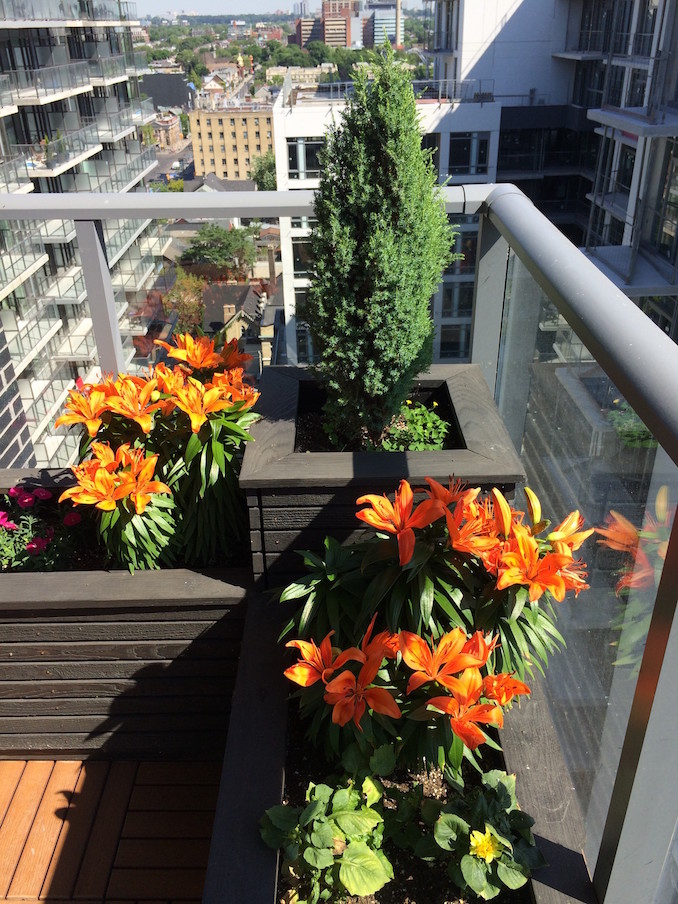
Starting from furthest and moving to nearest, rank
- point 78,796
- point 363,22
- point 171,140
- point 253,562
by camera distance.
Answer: point 363,22
point 171,140
point 78,796
point 253,562

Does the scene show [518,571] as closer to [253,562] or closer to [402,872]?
[402,872]

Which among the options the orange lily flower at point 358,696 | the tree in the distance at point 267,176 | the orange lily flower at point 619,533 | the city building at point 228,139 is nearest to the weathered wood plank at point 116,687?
the orange lily flower at point 358,696

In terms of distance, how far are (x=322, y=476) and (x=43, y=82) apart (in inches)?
718

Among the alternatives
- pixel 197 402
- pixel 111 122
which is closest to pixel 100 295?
pixel 197 402

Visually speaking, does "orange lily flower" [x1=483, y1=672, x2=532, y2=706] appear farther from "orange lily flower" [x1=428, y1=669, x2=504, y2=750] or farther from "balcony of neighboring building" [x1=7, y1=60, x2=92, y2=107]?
"balcony of neighboring building" [x1=7, y1=60, x2=92, y2=107]

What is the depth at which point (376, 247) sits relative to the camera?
5.25 ft

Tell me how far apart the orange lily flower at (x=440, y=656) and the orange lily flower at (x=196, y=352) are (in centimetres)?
102

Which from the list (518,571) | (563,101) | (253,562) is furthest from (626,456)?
(563,101)

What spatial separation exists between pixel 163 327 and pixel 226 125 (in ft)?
243

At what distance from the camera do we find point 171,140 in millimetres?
94375

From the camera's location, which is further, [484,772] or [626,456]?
[484,772]

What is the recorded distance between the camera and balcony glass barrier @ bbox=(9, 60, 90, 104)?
15844 mm

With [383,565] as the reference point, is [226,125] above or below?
below

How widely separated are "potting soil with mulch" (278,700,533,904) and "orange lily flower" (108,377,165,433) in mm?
747
